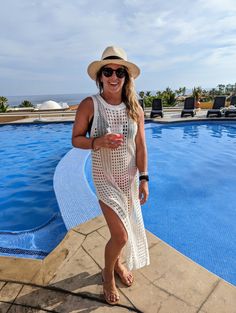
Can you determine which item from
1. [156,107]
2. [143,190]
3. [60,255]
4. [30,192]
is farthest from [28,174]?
[156,107]

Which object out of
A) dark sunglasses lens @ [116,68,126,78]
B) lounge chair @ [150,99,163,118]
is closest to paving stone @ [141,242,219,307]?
dark sunglasses lens @ [116,68,126,78]

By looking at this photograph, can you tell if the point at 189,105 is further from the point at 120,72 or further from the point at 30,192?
the point at 120,72

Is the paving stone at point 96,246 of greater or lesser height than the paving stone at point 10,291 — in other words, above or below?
above

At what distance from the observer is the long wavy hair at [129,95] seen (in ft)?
6.12

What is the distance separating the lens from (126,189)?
192 cm

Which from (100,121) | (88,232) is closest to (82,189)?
(88,232)

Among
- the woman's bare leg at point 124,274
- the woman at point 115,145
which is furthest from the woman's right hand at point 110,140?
the woman's bare leg at point 124,274

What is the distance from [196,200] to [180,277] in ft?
9.93

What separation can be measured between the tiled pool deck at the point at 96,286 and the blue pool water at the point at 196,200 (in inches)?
41.7

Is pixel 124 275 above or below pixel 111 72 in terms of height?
below

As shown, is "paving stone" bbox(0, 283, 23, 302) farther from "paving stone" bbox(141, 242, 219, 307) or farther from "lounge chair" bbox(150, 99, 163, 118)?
"lounge chair" bbox(150, 99, 163, 118)

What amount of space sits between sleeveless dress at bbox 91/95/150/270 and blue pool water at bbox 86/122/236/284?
1942 millimetres

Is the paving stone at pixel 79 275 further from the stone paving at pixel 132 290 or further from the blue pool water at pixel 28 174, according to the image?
the blue pool water at pixel 28 174

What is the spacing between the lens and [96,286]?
2078mm
